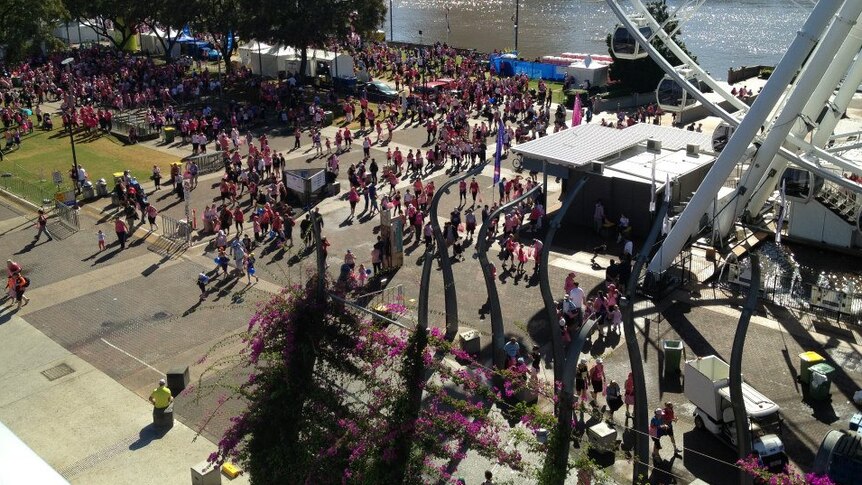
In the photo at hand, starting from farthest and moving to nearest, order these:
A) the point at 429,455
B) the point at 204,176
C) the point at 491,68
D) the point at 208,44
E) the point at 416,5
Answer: the point at 416,5
the point at 208,44
the point at 491,68
the point at 204,176
the point at 429,455

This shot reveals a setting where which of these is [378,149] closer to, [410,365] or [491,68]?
[491,68]

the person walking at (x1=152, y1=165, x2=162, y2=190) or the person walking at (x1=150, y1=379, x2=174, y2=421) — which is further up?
the person walking at (x1=152, y1=165, x2=162, y2=190)

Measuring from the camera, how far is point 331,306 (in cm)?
1270

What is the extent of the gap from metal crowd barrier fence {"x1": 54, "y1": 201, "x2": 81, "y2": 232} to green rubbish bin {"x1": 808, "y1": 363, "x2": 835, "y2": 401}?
22805 millimetres

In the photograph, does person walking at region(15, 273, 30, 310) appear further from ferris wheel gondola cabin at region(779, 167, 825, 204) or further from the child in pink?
ferris wheel gondola cabin at region(779, 167, 825, 204)

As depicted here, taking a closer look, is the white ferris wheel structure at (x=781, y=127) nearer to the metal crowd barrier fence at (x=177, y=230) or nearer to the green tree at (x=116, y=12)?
the metal crowd barrier fence at (x=177, y=230)

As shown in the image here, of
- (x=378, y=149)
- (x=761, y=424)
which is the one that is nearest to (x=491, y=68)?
(x=378, y=149)

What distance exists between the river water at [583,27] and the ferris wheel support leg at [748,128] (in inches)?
1842

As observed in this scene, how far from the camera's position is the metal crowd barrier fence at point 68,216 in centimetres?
2886

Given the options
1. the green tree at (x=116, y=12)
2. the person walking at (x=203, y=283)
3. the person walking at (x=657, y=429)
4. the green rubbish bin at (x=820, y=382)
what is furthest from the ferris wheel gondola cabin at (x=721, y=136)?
the green tree at (x=116, y=12)

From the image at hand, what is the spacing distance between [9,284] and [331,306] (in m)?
14.0

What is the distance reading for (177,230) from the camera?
2759 centimetres

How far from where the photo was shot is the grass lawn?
35.7 metres

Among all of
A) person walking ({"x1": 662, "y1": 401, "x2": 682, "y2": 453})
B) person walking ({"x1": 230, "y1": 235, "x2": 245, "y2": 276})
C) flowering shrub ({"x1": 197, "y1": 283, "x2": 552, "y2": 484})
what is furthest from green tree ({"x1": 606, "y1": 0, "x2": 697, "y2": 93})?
flowering shrub ({"x1": 197, "y1": 283, "x2": 552, "y2": 484})
